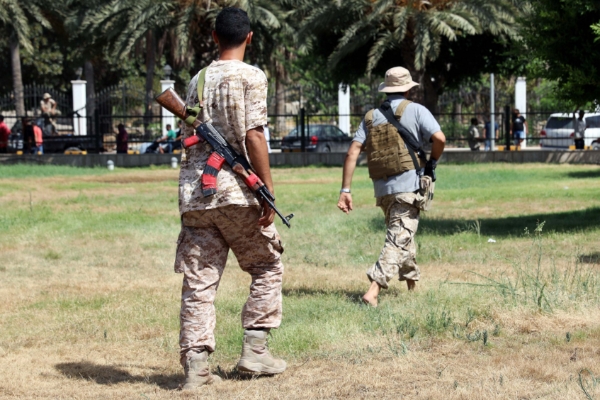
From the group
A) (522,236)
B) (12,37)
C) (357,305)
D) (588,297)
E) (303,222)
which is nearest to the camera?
(588,297)

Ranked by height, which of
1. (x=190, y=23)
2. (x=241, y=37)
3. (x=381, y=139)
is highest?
(x=190, y=23)

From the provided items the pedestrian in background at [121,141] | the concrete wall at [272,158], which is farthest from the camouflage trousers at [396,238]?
the pedestrian in background at [121,141]

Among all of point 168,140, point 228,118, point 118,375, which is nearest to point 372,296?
point 118,375

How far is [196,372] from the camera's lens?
16.5 ft

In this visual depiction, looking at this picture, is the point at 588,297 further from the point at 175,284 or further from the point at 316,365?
the point at 175,284

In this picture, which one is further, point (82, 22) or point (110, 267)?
point (82, 22)

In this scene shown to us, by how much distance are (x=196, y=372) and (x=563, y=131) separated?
29.1 metres

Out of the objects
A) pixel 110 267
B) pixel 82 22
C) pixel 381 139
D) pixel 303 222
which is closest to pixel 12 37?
pixel 82 22

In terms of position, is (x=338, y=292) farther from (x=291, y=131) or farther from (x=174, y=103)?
(x=291, y=131)

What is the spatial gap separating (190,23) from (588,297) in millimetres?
22030

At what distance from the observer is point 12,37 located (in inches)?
1508

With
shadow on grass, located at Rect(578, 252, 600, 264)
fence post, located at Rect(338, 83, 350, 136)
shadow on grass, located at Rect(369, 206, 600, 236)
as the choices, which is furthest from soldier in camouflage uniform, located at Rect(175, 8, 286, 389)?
fence post, located at Rect(338, 83, 350, 136)

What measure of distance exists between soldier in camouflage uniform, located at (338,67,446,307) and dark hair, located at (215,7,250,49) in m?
2.20

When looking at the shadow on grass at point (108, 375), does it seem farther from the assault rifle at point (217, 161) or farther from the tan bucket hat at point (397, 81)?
the tan bucket hat at point (397, 81)
